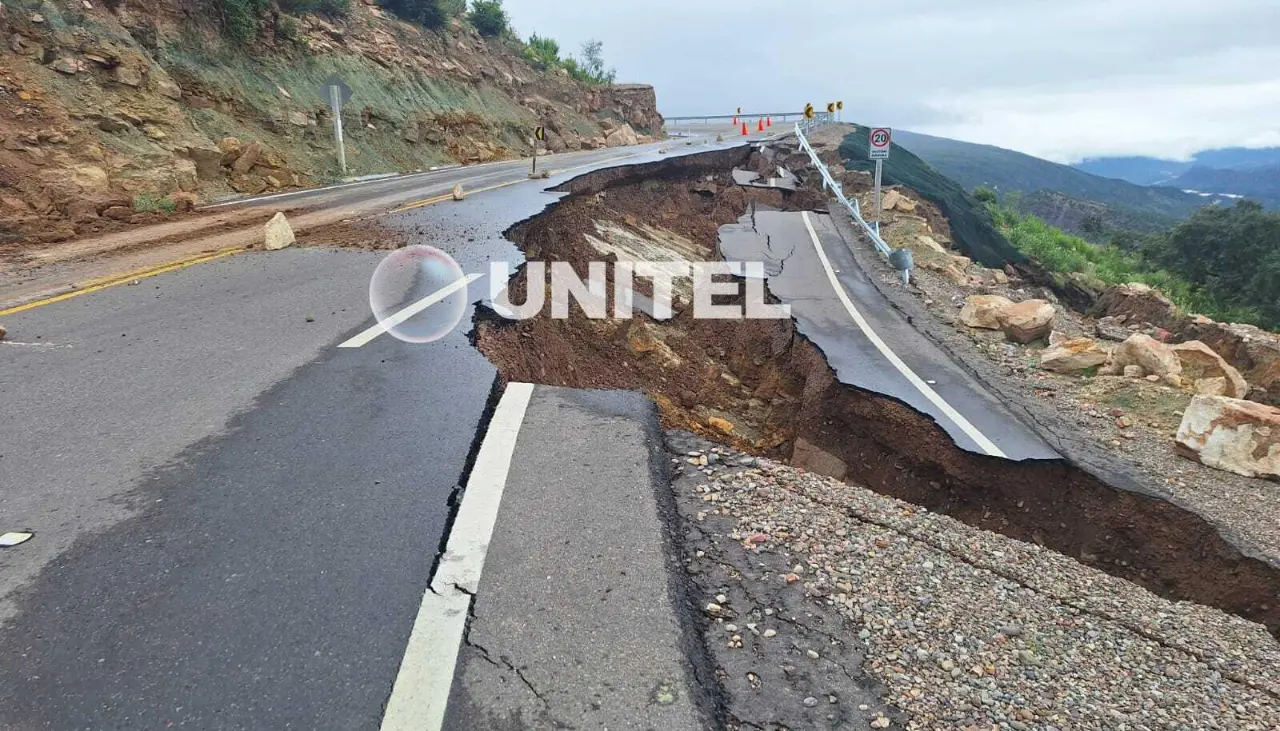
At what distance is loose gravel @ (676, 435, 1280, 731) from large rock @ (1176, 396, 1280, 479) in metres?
2.42

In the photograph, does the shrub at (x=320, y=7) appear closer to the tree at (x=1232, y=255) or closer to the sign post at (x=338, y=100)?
the sign post at (x=338, y=100)

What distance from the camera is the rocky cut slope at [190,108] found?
11.1 meters

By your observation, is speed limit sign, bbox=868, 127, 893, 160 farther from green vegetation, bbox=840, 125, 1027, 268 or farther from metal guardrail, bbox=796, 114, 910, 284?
green vegetation, bbox=840, 125, 1027, 268

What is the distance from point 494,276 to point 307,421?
4.06 meters

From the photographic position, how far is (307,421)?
14.0 feet

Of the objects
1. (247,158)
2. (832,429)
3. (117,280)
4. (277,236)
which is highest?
(247,158)

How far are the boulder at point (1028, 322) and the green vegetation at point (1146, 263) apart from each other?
39.3 ft

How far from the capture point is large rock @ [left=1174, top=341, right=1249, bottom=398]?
717 centimetres

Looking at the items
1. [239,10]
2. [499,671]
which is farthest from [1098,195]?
[499,671]

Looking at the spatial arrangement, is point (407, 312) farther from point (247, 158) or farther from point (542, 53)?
point (542, 53)

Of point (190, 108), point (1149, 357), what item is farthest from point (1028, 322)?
point (190, 108)

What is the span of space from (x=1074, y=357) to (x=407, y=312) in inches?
295

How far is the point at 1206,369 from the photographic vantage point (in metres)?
7.39

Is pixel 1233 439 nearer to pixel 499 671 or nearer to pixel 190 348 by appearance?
pixel 499 671
